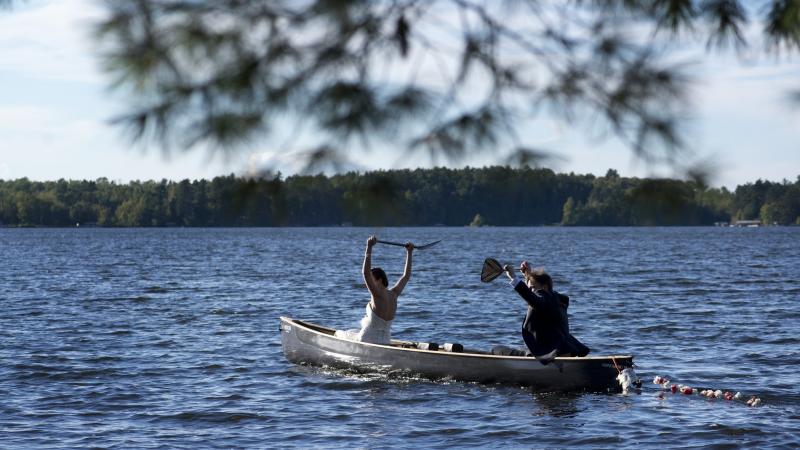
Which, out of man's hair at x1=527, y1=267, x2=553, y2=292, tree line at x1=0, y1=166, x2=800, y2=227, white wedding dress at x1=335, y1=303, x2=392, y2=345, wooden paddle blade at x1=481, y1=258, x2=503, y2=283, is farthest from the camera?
white wedding dress at x1=335, y1=303, x2=392, y2=345

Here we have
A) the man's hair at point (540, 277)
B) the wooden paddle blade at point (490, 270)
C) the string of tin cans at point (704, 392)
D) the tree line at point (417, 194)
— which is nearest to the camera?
the tree line at point (417, 194)

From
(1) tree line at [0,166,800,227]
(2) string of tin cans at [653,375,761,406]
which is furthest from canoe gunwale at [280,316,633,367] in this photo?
(1) tree line at [0,166,800,227]

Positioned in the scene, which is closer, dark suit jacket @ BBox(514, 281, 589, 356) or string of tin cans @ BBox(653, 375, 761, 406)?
dark suit jacket @ BBox(514, 281, 589, 356)

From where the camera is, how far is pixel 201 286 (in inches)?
1576

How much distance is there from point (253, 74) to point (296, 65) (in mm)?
172

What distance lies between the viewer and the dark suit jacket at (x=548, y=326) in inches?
522

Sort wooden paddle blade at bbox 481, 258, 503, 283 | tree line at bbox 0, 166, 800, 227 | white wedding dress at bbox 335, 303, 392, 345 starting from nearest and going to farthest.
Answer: tree line at bbox 0, 166, 800, 227 < wooden paddle blade at bbox 481, 258, 503, 283 < white wedding dress at bbox 335, 303, 392, 345

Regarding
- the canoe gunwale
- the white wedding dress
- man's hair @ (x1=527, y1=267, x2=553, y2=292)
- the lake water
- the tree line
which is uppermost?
the tree line

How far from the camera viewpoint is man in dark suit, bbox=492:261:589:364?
13055 mm

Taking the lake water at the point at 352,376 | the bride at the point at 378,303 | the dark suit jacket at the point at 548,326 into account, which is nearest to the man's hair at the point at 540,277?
the dark suit jacket at the point at 548,326

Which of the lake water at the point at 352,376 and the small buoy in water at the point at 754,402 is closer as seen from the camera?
the lake water at the point at 352,376

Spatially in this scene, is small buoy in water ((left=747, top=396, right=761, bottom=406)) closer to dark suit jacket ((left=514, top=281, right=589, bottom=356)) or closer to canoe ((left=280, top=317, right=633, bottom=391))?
canoe ((left=280, top=317, right=633, bottom=391))

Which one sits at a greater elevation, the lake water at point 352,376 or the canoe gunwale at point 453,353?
the canoe gunwale at point 453,353

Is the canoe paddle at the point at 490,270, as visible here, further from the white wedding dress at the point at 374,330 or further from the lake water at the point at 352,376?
the white wedding dress at the point at 374,330
